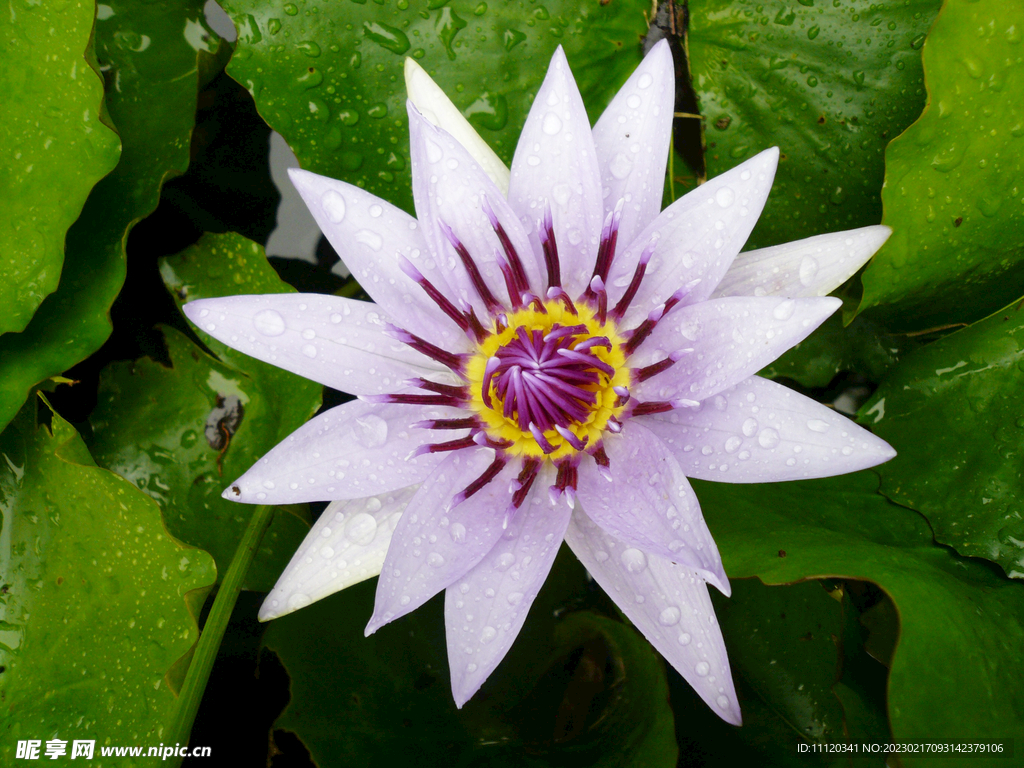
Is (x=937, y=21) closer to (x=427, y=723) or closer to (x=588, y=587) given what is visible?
(x=588, y=587)

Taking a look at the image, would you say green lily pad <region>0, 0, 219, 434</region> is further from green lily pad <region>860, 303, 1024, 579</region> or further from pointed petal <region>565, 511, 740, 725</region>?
green lily pad <region>860, 303, 1024, 579</region>

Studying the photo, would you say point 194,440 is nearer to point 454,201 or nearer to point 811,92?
point 454,201

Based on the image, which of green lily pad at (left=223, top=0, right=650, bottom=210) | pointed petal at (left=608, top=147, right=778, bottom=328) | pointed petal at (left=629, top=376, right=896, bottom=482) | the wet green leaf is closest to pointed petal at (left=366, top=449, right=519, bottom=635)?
pointed petal at (left=629, top=376, right=896, bottom=482)

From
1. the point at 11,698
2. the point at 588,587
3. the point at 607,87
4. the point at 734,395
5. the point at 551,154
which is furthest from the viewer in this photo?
the point at 588,587

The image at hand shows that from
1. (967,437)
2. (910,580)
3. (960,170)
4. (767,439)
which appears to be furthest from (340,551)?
(960,170)

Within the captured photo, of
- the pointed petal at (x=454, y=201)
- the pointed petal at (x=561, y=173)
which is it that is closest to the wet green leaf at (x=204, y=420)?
the pointed petal at (x=454, y=201)

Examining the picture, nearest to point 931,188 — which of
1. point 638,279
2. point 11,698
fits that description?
point 638,279

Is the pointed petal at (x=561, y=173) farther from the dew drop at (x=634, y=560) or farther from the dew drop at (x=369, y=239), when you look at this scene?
the dew drop at (x=634, y=560)
